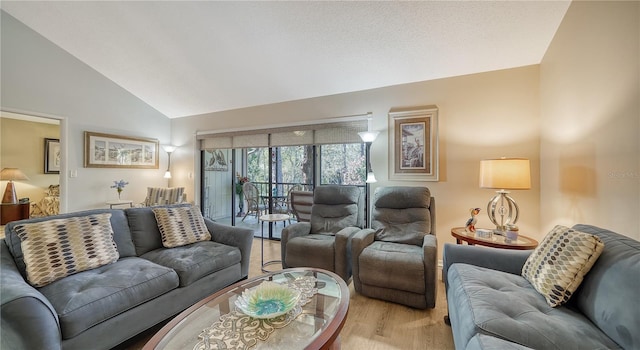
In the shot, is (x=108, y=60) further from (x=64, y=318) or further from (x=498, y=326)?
(x=498, y=326)

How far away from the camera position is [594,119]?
5.71 feet

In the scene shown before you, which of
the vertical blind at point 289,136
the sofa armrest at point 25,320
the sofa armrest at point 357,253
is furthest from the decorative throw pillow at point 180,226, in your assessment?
the vertical blind at point 289,136

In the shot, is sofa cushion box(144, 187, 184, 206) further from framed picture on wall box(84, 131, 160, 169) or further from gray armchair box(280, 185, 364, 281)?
gray armchair box(280, 185, 364, 281)

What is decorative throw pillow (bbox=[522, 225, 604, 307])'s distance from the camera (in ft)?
4.04

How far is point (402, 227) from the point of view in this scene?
2.63m

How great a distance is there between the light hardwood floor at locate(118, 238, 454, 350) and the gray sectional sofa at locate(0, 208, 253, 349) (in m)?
0.27

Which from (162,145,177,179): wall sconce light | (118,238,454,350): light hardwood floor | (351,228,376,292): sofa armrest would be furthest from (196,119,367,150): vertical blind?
(118,238,454,350): light hardwood floor

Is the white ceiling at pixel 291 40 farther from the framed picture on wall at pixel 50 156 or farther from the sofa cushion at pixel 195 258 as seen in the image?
the framed picture on wall at pixel 50 156

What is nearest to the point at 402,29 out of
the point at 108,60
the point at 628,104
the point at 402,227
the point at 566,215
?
the point at 628,104

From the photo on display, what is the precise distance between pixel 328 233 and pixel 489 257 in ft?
5.35

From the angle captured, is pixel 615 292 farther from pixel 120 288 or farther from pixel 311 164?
pixel 311 164

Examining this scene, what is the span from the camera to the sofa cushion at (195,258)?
1.89 m

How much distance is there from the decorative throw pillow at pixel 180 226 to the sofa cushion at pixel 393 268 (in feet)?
5.32

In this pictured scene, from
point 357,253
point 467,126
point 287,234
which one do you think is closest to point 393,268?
point 357,253
